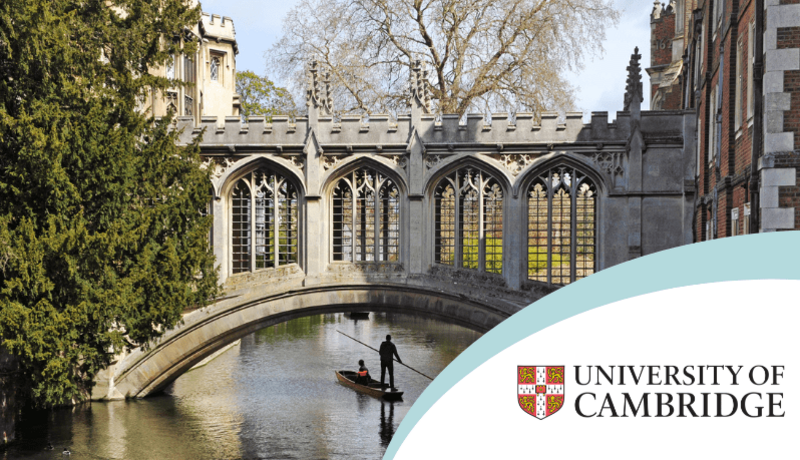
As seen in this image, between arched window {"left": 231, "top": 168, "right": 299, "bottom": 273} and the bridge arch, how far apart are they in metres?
0.78

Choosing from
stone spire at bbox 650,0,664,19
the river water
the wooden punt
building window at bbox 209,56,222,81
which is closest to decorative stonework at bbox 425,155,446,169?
the river water

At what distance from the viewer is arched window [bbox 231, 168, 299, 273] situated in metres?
15.0

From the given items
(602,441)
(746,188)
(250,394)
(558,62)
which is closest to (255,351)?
(250,394)

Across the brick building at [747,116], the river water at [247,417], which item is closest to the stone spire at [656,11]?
the brick building at [747,116]

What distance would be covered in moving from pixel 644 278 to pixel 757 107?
593 centimetres

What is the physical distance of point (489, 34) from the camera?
19.8m

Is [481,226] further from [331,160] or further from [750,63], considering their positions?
[750,63]

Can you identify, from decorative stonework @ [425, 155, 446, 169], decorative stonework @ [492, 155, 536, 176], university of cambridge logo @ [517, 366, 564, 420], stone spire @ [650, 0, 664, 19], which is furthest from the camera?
stone spire @ [650, 0, 664, 19]

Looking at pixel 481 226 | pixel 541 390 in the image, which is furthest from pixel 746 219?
pixel 541 390

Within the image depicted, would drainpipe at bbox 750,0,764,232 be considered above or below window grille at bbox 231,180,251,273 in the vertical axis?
above

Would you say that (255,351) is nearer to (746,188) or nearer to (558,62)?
(558,62)

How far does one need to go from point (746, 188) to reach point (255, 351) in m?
17.8

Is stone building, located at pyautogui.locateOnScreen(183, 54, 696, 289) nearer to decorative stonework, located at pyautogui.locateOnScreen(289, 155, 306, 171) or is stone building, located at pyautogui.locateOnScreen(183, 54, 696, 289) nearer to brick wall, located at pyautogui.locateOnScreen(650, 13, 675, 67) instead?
decorative stonework, located at pyautogui.locateOnScreen(289, 155, 306, 171)

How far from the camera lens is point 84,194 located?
11430 millimetres
